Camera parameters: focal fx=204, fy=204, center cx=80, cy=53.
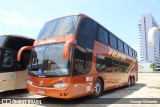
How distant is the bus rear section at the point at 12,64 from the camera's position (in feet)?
32.6

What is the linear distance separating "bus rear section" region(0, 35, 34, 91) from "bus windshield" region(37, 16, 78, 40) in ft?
6.79

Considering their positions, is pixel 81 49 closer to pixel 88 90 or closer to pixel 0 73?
pixel 88 90

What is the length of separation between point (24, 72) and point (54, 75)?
426cm

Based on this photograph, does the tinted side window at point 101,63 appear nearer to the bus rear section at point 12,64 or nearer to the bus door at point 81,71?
the bus door at point 81,71

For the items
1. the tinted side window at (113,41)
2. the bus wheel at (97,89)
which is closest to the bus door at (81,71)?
the bus wheel at (97,89)

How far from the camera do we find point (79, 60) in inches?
321

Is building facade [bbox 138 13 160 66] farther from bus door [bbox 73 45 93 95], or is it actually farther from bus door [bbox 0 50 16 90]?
bus door [bbox 73 45 93 95]

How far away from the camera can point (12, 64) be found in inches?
415

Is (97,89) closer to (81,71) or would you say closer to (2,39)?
(81,71)

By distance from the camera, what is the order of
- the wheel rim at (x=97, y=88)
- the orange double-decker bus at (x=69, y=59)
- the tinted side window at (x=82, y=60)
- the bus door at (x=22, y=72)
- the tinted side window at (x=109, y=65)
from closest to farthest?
the orange double-decker bus at (x=69, y=59) → the tinted side window at (x=82, y=60) → the wheel rim at (x=97, y=88) → the tinted side window at (x=109, y=65) → the bus door at (x=22, y=72)

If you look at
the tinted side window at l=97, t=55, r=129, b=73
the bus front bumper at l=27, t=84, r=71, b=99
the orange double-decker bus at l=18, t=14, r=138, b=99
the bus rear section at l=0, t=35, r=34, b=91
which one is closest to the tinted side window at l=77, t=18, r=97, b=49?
the orange double-decker bus at l=18, t=14, r=138, b=99

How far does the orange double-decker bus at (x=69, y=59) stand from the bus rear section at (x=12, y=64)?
1.64m

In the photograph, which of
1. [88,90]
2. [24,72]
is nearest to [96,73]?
[88,90]

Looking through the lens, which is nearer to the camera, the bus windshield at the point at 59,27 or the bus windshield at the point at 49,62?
the bus windshield at the point at 49,62
